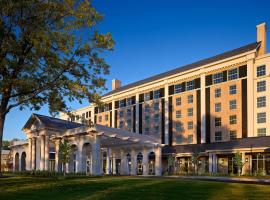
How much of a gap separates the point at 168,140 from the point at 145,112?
933 cm

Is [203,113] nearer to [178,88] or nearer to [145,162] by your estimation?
[178,88]

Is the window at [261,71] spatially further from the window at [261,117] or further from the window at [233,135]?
the window at [233,135]

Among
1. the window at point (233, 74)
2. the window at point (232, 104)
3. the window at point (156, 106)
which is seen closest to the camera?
the window at point (232, 104)

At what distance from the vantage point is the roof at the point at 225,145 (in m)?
47.5

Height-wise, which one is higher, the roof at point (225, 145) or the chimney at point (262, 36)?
the chimney at point (262, 36)

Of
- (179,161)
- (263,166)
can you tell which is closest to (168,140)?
(179,161)

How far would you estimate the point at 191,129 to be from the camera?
61.6 meters

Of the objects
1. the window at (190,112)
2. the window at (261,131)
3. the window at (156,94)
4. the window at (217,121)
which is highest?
the window at (156,94)

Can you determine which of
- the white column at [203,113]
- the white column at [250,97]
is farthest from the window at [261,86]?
the white column at [203,113]

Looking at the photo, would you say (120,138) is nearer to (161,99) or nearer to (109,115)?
(161,99)

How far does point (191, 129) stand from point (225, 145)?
1033cm

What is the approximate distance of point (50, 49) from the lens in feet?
74.6

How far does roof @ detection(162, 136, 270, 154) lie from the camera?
47469 mm

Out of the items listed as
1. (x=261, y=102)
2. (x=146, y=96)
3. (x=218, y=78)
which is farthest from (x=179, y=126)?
(x=261, y=102)
